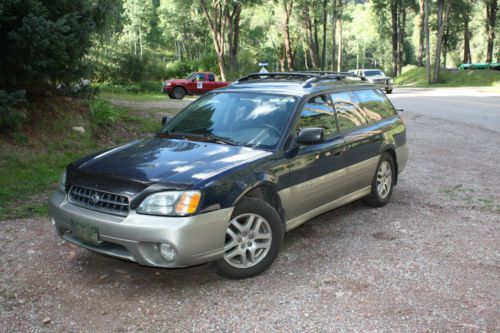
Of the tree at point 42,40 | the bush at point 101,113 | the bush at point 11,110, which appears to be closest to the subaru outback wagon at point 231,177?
the bush at point 11,110

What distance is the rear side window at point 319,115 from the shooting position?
5125 millimetres

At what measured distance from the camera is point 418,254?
15.9ft

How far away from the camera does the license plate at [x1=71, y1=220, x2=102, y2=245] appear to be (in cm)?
397

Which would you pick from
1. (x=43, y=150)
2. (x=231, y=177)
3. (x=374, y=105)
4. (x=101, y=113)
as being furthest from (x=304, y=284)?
(x=101, y=113)

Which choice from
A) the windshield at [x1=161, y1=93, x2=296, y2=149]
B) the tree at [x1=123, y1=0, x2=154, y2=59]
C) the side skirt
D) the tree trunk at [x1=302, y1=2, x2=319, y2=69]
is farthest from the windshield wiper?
the tree at [x1=123, y1=0, x2=154, y2=59]

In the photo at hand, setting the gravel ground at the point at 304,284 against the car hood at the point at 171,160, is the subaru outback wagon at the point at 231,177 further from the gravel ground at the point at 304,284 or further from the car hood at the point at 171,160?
the gravel ground at the point at 304,284

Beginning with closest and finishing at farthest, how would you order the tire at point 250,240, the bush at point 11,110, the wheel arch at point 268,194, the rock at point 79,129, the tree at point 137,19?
1. the tire at point 250,240
2. the wheel arch at point 268,194
3. the bush at point 11,110
4. the rock at point 79,129
5. the tree at point 137,19

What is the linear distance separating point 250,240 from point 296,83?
207 cm

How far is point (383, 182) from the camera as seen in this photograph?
21.3 ft

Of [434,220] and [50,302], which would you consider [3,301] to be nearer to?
[50,302]

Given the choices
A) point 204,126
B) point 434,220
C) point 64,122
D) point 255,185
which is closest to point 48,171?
point 64,122

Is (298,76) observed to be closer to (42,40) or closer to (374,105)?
(374,105)

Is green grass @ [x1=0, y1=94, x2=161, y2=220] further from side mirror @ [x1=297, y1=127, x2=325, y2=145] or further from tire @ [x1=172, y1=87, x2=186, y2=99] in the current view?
tire @ [x1=172, y1=87, x2=186, y2=99]

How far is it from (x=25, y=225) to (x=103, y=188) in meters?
2.26
